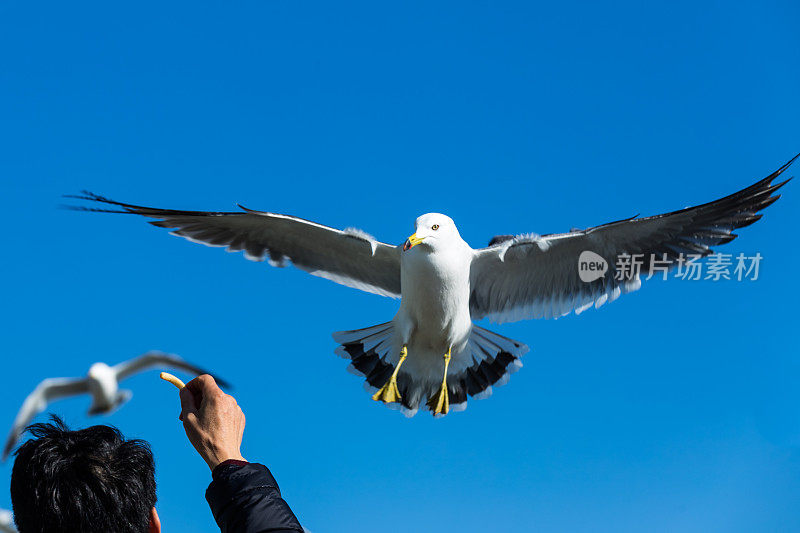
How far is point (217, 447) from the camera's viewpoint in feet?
5.47

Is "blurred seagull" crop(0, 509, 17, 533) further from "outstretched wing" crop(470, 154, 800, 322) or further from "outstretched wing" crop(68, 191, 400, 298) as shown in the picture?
"outstretched wing" crop(470, 154, 800, 322)

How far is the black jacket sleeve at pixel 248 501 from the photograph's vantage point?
1.50 metres

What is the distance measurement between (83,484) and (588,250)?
5.87 meters

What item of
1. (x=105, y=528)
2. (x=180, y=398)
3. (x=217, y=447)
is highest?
(x=180, y=398)

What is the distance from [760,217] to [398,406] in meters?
3.27

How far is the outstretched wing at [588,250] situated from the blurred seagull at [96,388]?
13.0ft

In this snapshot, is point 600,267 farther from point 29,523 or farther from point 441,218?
point 29,523

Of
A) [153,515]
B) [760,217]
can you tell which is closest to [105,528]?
[153,515]

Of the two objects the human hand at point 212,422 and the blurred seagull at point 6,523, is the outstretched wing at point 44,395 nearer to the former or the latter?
the blurred seagull at point 6,523

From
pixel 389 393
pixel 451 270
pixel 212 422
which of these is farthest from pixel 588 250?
pixel 212 422

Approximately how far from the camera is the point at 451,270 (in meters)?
6.63

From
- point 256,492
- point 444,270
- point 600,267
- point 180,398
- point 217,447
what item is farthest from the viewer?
point 600,267

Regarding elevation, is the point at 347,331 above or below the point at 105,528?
above

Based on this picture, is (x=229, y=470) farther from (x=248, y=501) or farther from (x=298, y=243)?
(x=298, y=243)
